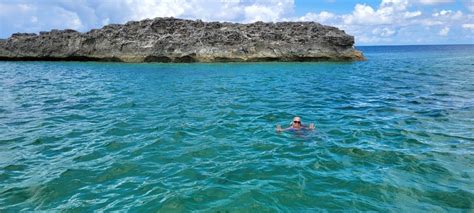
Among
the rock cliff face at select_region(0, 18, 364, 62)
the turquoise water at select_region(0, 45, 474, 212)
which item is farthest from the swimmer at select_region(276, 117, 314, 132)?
the rock cliff face at select_region(0, 18, 364, 62)

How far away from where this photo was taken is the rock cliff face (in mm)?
56344

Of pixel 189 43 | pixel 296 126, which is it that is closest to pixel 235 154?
pixel 296 126

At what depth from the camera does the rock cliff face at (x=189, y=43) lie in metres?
56.3

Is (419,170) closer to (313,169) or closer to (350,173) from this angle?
(350,173)

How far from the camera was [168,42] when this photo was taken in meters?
57.0

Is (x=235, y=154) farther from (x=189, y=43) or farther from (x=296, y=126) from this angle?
(x=189, y=43)

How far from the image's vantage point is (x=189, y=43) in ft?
186

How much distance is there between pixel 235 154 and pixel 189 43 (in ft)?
155

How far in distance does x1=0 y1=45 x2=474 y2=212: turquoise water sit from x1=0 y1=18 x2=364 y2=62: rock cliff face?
1347 inches

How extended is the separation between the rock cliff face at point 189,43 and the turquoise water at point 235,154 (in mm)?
34222

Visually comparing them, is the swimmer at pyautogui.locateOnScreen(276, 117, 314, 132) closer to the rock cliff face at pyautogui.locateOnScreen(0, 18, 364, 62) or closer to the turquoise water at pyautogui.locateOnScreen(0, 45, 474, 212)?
the turquoise water at pyautogui.locateOnScreen(0, 45, 474, 212)

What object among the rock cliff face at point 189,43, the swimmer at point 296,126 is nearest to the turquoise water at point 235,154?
the swimmer at point 296,126

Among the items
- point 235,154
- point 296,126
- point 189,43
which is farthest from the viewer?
point 189,43

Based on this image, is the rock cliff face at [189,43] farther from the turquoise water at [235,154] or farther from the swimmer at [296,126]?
the swimmer at [296,126]
